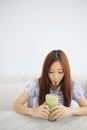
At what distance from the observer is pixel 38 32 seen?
223 centimetres

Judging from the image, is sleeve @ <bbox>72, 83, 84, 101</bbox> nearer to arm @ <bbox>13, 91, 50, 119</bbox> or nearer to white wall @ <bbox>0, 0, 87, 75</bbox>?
arm @ <bbox>13, 91, 50, 119</bbox>

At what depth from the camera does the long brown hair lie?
127 centimetres

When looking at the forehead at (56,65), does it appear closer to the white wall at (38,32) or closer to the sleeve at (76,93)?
the sleeve at (76,93)

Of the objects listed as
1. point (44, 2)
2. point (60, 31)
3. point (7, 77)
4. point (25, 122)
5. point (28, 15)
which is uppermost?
point (44, 2)

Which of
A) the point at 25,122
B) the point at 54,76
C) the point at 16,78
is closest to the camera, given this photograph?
the point at 25,122

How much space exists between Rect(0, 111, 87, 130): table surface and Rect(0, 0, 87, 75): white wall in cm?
118

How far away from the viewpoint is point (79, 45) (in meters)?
2.28

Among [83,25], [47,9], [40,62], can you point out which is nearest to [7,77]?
[40,62]

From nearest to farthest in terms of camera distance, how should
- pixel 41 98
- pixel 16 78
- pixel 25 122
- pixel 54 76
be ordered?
pixel 25 122
pixel 54 76
pixel 41 98
pixel 16 78

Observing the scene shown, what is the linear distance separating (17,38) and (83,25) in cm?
73

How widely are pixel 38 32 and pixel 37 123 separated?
140 cm

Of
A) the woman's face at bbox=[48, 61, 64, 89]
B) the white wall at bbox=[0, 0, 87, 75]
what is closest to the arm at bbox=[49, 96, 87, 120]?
the woman's face at bbox=[48, 61, 64, 89]

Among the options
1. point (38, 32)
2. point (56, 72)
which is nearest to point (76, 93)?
point (56, 72)

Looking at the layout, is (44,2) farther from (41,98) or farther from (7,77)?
(41,98)
